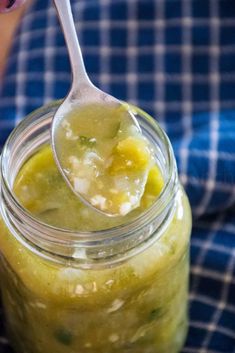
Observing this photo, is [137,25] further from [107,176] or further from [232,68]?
[107,176]

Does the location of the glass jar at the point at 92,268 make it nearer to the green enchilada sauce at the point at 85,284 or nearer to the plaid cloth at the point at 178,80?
the green enchilada sauce at the point at 85,284

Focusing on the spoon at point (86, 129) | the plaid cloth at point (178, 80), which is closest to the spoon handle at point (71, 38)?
the spoon at point (86, 129)

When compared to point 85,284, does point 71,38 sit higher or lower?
higher

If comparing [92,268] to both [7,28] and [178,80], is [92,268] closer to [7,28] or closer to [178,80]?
[178,80]


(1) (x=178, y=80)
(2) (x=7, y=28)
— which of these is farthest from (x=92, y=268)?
(2) (x=7, y=28)

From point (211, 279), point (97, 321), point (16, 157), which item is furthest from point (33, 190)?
point (211, 279)

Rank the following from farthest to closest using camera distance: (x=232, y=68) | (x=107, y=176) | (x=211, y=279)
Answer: (x=232, y=68) → (x=211, y=279) → (x=107, y=176)

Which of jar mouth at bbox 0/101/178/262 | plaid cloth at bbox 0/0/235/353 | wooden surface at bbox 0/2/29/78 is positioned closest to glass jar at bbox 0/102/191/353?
jar mouth at bbox 0/101/178/262
